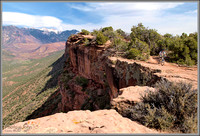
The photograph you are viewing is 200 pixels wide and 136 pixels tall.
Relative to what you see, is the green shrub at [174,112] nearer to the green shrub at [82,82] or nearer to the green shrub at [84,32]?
the green shrub at [82,82]

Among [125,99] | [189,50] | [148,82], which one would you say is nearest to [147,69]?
[148,82]

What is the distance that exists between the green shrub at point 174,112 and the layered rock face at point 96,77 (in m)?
3.55

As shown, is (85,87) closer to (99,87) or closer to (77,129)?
(99,87)

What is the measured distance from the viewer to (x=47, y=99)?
114ft

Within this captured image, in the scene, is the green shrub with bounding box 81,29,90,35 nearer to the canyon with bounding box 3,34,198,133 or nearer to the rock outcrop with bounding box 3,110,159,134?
the canyon with bounding box 3,34,198,133

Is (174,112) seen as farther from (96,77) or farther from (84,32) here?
(84,32)

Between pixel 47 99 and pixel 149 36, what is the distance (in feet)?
102

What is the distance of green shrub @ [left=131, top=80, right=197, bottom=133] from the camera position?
3.69 metres

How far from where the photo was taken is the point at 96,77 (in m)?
21.2

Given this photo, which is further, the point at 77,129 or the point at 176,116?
the point at 176,116

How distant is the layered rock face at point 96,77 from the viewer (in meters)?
9.96

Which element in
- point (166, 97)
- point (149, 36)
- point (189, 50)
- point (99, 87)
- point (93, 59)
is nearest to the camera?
point (166, 97)

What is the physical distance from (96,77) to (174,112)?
689 inches

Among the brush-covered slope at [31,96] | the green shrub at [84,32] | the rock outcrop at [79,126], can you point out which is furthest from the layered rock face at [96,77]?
the brush-covered slope at [31,96]
